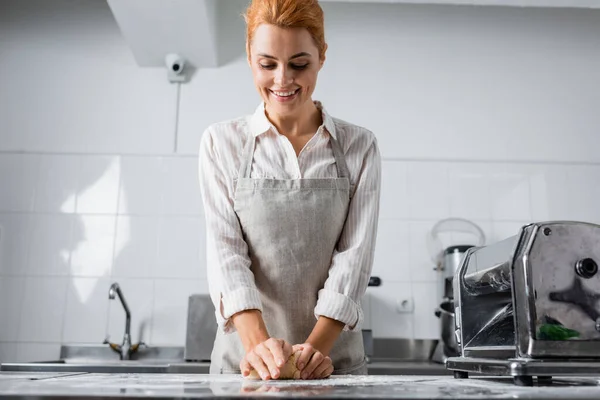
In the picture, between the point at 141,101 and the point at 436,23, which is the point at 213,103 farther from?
the point at 436,23

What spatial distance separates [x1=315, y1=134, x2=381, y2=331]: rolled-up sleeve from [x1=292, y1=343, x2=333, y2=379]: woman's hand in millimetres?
142

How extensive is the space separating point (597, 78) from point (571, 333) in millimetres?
2553

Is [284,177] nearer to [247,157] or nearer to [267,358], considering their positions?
[247,157]

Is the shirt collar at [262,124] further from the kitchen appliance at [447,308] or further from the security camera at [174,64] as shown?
the security camera at [174,64]

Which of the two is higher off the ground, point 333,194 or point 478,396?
point 333,194

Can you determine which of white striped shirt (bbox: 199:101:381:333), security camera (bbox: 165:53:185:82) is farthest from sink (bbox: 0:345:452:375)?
security camera (bbox: 165:53:185:82)

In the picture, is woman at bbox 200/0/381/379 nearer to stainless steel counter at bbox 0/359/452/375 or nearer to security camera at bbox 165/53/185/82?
stainless steel counter at bbox 0/359/452/375

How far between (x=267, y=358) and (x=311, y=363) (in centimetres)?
8

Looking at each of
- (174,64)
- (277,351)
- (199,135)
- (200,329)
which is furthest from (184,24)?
(277,351)

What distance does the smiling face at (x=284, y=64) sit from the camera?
1.23 m

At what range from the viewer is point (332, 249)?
1.34 m

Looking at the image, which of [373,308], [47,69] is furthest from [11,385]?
[47,69]

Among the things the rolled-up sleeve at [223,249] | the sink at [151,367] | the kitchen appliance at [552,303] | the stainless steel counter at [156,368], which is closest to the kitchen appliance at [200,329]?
the sink at [151,367]

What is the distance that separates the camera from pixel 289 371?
100cm
